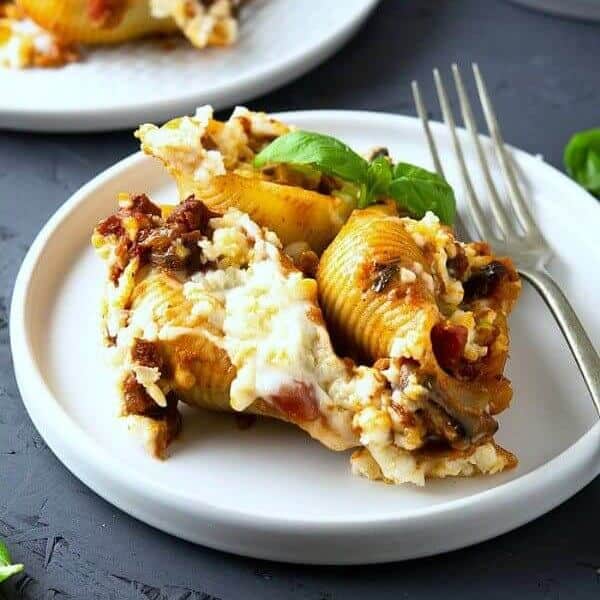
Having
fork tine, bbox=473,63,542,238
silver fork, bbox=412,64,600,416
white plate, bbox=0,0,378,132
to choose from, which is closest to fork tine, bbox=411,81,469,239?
silver fork, bbox=412,64,600,416

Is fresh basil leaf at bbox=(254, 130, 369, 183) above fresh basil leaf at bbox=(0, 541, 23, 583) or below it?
above

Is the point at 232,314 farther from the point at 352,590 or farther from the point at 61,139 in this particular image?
the point at 61,139

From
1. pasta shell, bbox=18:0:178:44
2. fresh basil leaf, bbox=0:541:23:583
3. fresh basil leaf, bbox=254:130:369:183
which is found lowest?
fresh basil leaf, bbox=0:541:23:583

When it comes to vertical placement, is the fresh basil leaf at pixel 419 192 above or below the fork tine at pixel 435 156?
above

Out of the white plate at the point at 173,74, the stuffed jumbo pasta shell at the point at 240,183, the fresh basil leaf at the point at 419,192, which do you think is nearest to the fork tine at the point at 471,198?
the fresh basil leaf at the point at 419,192

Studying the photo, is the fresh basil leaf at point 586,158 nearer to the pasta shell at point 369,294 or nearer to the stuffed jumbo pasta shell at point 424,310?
the stuffed jumbo pasta shell at point 424,310

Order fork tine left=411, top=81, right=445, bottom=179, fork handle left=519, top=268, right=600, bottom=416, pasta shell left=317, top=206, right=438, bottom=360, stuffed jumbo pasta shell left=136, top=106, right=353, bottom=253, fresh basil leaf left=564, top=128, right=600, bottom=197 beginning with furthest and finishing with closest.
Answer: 1. fresh basil leaf left=564, top=128, right=600, bottom=197
2. fork tine left=411, top=81, right=445, bottom=179
3. stuffed jumbo pasta shell left=136, top=106, right=353, bottom=253
4. fork handle left=519, top=268, right=600, bottom=416
5. pasta shell left=317, top=206, right=438, bottom=360

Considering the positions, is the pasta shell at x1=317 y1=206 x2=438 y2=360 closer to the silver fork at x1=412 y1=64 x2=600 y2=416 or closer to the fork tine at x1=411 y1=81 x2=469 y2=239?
Result: the silver fork at x1=412 y1=64 x2=600 y2=416
